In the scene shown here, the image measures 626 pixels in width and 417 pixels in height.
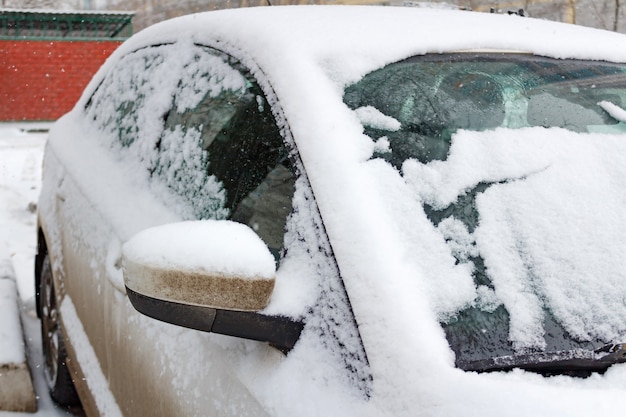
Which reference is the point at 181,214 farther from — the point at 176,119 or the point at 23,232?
the point at 23,232

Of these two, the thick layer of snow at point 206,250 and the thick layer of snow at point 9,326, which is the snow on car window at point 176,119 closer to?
the thick layer of snow at point 206,250

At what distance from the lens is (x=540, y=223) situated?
145 cm

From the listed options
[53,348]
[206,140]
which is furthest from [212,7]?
[206,140]

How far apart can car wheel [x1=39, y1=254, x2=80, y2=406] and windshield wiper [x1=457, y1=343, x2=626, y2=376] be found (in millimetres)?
2234

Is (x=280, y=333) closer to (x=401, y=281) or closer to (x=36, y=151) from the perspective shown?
(x=401, y=281)

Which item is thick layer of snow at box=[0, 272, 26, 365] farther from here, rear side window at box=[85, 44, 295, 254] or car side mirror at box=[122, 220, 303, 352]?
car side mirror at box=[122, 220, 303, 352]

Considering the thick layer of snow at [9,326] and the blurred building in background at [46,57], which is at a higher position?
the thick layer of snow at [9,326]

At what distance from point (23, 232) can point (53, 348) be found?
3469mm

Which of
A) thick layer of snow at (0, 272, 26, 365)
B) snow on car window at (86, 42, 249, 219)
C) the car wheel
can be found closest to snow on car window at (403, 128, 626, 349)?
snow on car window at (86, 42, 249, 219)

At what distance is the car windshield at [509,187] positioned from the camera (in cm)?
133

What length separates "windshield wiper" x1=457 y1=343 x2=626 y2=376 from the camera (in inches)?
49.1

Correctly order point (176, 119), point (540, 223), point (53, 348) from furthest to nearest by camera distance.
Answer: point (53, 348), point (176, 119), point (540, 223)

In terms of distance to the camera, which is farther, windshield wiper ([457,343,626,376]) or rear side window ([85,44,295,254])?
rear side window ([85,44,295,254])

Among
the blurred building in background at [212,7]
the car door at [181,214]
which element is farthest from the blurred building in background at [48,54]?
the car door at [181,214]
